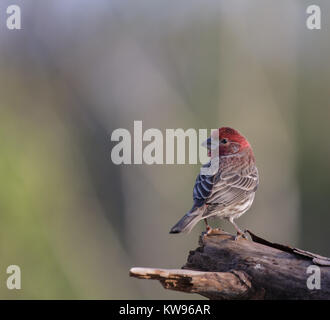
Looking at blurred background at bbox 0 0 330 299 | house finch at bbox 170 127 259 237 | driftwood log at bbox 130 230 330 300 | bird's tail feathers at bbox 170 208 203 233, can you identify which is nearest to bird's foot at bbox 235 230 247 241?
house finch at bbox 170 127 259 237

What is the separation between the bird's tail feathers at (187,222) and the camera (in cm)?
396

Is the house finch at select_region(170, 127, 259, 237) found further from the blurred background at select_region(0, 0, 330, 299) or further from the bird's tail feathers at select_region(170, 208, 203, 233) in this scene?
the blurred background at select_region(0, 0, 330, 299)

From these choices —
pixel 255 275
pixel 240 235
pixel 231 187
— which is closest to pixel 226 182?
pixel 231 187

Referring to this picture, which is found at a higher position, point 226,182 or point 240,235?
point 226,182

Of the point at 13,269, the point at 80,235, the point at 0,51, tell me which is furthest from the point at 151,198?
the point at 0,51

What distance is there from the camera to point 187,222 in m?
4.06

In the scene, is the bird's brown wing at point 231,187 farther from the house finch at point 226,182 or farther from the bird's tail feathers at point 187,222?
the bird's tail feathers at point 187,222

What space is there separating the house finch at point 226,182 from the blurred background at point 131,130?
3360 mm

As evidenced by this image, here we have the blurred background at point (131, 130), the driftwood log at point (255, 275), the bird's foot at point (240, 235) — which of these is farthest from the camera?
the blurred background at point (131, 130)

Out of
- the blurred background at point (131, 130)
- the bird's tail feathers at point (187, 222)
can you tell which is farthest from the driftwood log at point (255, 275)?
the blurred background at point (131, 130)

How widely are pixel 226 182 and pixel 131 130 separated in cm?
464

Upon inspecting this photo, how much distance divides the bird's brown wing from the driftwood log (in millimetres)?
705

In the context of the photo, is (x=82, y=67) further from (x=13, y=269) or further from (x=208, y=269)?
(x=208, y=269)

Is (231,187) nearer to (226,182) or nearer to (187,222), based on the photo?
(226,182)
